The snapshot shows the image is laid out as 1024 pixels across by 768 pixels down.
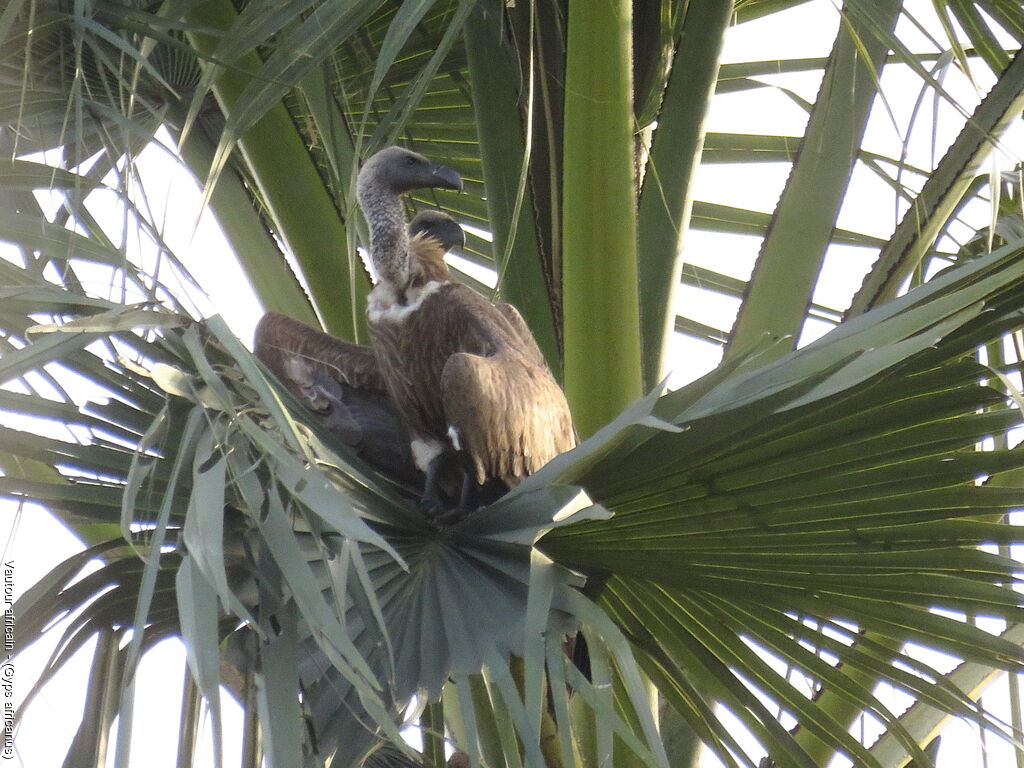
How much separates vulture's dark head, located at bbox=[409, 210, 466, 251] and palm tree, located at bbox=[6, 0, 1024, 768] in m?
0.70

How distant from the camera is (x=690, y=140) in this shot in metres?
3.52

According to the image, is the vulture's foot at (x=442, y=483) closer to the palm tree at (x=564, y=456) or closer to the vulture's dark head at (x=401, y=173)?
the palm tree at (x=564, y=456)

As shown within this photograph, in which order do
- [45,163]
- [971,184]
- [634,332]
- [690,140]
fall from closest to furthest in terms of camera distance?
[45,163] → [634,332] → [971,184] → [690,140]

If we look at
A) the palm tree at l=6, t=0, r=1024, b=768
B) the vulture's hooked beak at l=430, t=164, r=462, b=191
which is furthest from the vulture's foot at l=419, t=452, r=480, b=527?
the vulture's hooked beak at l=430, t=164, r=462, b=191

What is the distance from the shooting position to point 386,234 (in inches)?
169

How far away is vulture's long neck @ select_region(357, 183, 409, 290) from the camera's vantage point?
4137mm

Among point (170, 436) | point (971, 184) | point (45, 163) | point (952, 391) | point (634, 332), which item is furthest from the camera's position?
point (971, 184)

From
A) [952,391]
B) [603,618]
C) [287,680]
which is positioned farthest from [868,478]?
[287,680]

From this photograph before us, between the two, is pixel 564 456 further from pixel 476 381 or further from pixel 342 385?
pixel 342 385

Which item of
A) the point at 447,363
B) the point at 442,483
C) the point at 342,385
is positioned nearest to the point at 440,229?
the point at 342,385

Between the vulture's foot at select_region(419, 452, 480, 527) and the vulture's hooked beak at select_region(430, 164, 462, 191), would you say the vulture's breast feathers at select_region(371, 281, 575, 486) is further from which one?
the vulture's hooked beak at select_region(430, 164, 462, 191)

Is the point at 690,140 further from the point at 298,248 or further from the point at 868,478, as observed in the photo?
the point at 868,478

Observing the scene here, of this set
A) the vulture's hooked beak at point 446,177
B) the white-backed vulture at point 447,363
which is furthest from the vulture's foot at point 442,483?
the vulture's hooked beak at point 446,177

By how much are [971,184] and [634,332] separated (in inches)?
38.0
